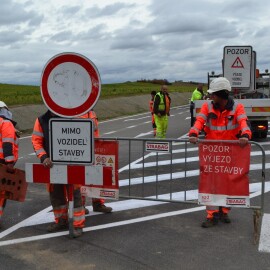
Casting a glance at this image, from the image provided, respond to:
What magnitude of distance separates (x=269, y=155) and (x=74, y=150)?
7693mm

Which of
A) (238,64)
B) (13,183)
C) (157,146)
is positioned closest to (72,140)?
(13,183)

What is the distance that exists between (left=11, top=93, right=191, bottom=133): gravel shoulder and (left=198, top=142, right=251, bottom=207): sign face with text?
9.18m

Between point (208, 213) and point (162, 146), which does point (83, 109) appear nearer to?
point (162, 146)

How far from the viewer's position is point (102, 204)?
6551 millimetres

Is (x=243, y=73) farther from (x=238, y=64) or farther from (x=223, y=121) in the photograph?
(x=223, y=121)

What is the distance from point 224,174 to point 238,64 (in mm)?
11488

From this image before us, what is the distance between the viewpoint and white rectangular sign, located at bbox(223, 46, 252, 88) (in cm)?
1638

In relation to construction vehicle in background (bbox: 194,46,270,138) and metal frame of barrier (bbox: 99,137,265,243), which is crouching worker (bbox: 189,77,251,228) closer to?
metal frame of barrier (bbox: 99,137,265,243)

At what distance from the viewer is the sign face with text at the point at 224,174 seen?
565 centimetres

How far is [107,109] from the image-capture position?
1253 inches

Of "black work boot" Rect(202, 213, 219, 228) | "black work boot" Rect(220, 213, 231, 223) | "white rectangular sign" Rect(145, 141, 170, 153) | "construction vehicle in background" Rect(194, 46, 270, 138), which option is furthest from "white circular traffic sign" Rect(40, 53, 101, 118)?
"construction vehicle in background" Rect(194, 46, 270, 138)

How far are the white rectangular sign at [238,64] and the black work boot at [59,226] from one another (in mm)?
11967

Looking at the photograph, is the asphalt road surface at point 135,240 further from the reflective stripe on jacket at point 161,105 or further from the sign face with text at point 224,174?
the reflective stripe on jacket at point 161,105

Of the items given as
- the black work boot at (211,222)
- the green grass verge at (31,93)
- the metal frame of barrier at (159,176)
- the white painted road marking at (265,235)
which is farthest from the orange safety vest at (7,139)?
the green grass verge at (31,93)
